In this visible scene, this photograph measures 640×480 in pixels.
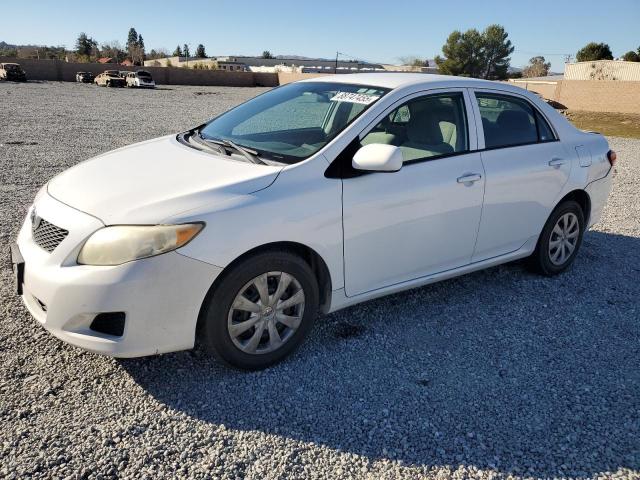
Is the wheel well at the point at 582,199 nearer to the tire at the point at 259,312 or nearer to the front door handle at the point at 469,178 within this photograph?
the front door handle at the point at 469,178

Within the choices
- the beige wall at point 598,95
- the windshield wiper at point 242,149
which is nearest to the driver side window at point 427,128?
the windshield wiper at point 242,149

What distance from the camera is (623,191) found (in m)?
8.91

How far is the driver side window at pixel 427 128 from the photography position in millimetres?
3725

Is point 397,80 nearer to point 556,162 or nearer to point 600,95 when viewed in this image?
point 556,162

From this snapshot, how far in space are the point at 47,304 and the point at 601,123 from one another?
2851 centimetres

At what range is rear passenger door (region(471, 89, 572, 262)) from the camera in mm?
4146

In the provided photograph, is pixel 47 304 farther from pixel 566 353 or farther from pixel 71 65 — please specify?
pixel 71 65

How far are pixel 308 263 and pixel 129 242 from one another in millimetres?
1121

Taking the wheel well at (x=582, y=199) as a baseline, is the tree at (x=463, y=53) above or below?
above

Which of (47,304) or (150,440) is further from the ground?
(47,304)

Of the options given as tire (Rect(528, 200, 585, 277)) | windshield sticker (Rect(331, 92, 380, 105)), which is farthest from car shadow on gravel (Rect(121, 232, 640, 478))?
windshield sticker (Rect(331, 92, 380, 105))

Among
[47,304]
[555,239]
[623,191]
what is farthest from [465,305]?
[623,191]

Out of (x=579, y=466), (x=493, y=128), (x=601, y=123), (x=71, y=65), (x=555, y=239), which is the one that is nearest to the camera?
(x=579, y=466)

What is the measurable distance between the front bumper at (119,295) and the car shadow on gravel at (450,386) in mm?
405
